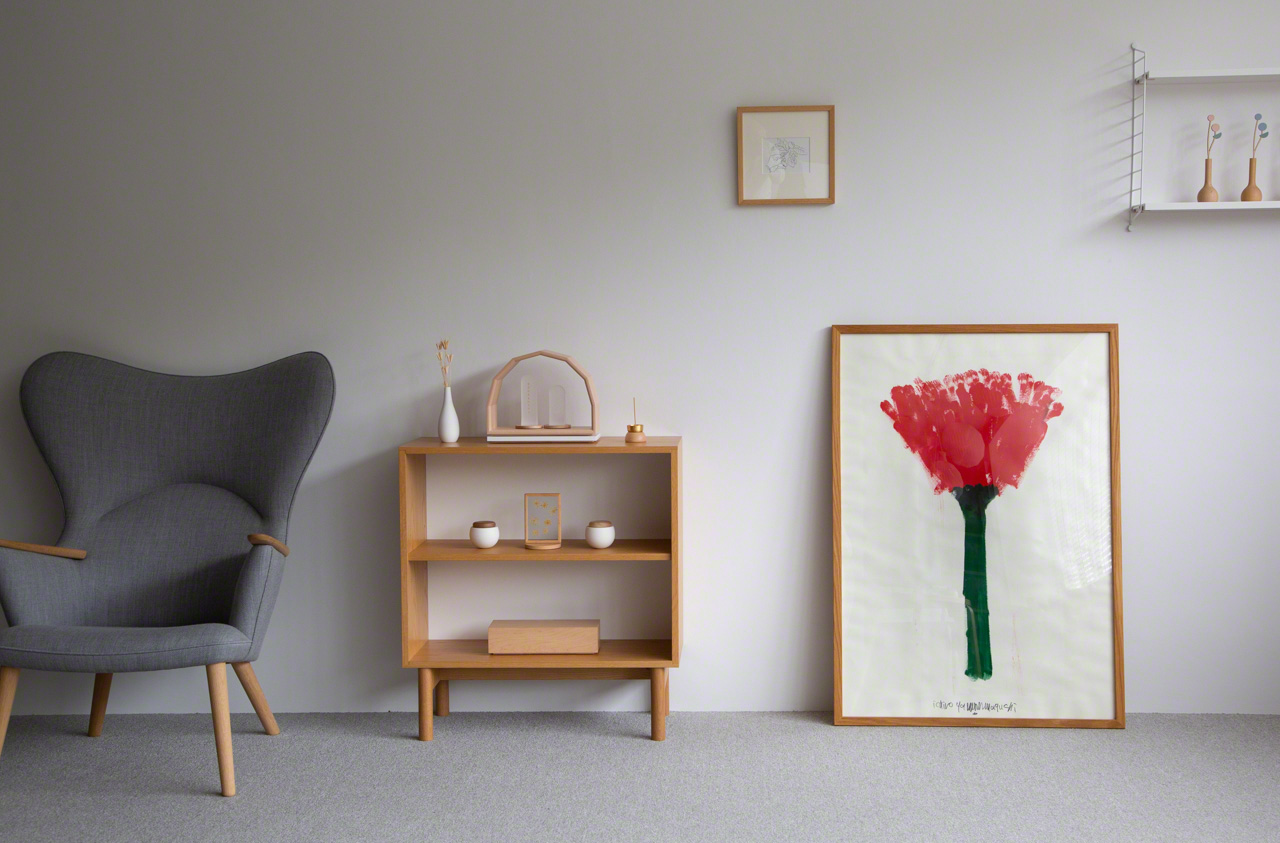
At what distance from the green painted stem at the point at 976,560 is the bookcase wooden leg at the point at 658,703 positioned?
36.3 inches

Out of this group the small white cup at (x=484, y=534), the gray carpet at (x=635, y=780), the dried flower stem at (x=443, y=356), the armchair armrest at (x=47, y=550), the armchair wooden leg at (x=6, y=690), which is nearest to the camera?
the gray carpet at (x=635, y=780)

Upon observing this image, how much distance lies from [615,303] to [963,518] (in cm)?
123

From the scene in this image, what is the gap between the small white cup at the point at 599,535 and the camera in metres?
2.66

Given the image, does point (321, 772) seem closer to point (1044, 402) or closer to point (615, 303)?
point (615, 303)

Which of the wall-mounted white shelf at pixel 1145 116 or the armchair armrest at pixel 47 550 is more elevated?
the wall-mounted white shelf at pixel 1145 116

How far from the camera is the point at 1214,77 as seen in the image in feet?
8.68

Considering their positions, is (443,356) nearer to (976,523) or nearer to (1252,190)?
(976,523)

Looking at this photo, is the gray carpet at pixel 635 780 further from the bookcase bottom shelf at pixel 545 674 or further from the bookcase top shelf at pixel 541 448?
the bookcase top shelf at pixel 541 448

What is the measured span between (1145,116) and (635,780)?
2.39 m

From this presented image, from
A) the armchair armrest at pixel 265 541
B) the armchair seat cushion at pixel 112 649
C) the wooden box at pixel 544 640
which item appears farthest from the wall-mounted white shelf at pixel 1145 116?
the armchair seat cushion at pixel 112 649

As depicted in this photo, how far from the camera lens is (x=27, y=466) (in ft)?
9.56

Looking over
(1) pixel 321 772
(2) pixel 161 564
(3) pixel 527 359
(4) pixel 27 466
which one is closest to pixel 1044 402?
(3) pixel 527 359

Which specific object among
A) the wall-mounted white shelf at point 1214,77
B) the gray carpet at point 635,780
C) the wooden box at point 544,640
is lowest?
the gray carpet at point 635,780

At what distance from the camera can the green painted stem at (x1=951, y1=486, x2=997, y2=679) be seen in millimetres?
2746
